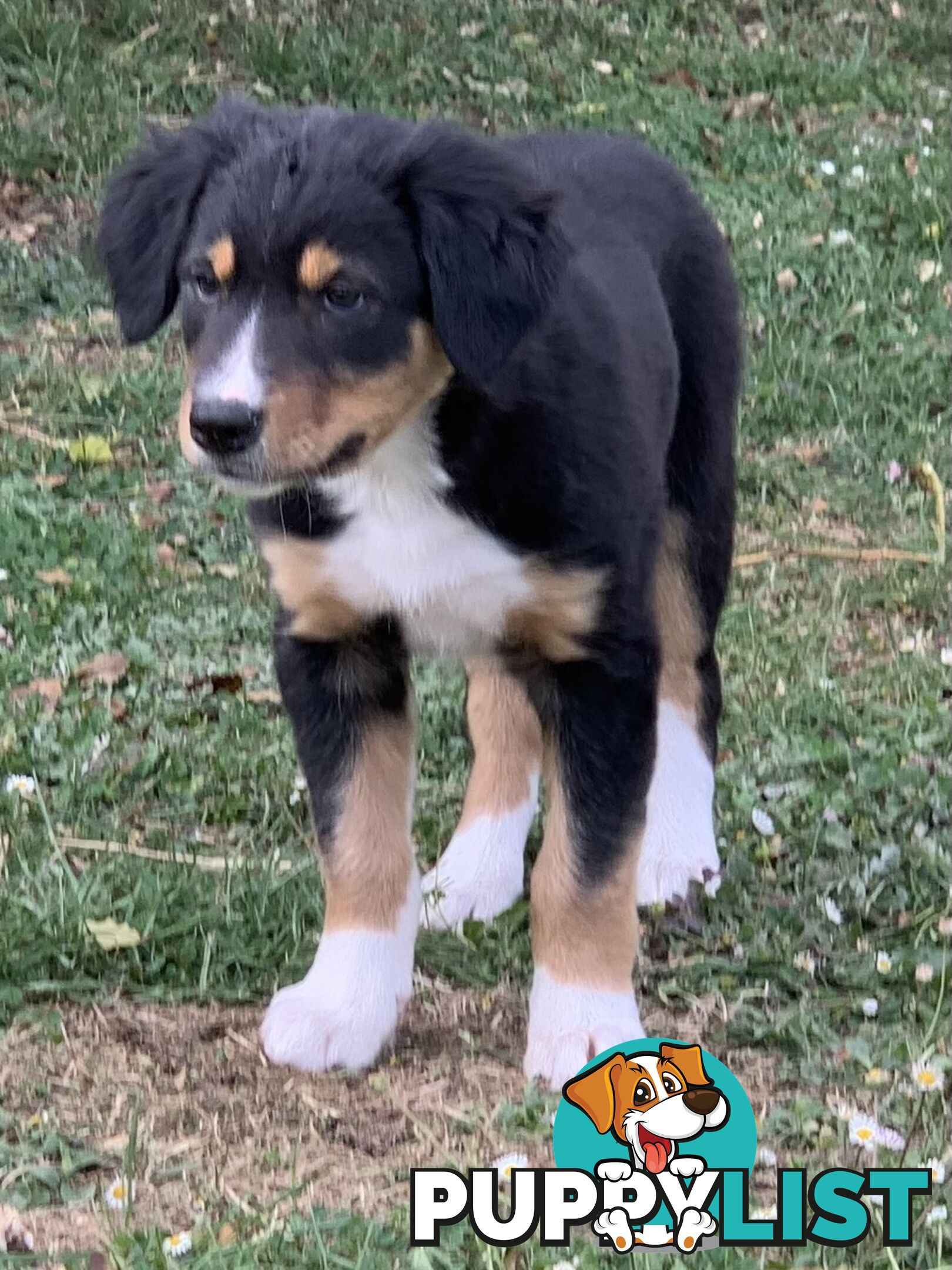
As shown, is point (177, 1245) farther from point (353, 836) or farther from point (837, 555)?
point (837, 555)

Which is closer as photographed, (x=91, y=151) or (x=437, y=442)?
(x=437, y=442)

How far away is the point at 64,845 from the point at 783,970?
1.68 meters

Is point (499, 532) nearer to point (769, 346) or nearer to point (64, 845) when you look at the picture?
point (64, 845)

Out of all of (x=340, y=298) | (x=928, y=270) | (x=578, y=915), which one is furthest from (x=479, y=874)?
(x=928, y=270)

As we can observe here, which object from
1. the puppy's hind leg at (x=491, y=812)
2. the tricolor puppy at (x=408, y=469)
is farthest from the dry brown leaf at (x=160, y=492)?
the tricolor puppy at (x=408, y=469)

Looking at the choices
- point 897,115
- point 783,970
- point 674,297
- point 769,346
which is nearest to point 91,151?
point 769,346

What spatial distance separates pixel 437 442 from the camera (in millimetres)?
3186

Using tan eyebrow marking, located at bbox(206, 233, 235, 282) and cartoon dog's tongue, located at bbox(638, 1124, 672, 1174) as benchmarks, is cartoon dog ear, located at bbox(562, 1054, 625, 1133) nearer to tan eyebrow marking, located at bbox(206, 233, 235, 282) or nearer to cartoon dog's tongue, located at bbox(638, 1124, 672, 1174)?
cartoon dog's tongue, located at bbox(638, 1124, 672, 1174)

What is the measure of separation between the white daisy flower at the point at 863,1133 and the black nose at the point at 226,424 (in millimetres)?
1589

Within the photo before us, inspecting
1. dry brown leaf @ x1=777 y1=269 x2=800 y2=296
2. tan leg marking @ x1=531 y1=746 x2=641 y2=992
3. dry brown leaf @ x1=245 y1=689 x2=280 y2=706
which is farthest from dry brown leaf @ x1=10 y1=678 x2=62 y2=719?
dry brown leaf @ x1=777 y1=269 x2=800 y2=296

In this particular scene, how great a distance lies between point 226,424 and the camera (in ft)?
9.00

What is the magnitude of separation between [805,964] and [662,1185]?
1048 mm

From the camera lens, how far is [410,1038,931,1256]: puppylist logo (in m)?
2.68

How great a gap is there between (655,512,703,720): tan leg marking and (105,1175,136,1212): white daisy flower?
6.35ft
